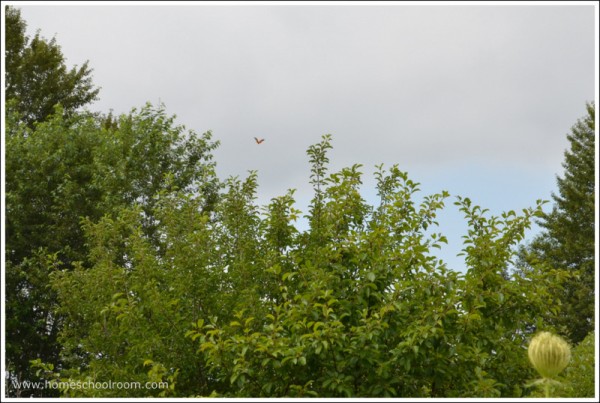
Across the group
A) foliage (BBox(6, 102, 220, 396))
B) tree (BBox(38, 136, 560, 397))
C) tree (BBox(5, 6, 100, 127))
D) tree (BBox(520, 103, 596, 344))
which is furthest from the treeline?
tree (BBox(520, 103, 596, 344))

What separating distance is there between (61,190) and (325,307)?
12864 millimetres

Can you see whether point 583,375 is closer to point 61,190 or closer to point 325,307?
point 325,307

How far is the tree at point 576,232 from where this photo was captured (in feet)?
93.7

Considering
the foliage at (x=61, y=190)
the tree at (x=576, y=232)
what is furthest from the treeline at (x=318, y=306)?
the tree at (x=576, y=232)

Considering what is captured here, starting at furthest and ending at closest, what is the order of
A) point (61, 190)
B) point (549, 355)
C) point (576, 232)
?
point (576, 232)
point (61, 190)
point (549, 355)

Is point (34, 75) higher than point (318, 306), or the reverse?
point (34, 75)

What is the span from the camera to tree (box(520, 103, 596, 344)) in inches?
1124

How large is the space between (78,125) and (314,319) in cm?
1480

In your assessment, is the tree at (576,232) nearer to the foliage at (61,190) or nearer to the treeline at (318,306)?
the foliage at (61,190)

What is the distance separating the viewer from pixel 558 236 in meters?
30.2

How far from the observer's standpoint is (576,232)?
2988 centimetres

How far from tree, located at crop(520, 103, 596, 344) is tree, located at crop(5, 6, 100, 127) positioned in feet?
57.8

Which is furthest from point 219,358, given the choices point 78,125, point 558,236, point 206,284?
point 558,236

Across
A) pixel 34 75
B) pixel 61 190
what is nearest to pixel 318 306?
pixel 61 190
